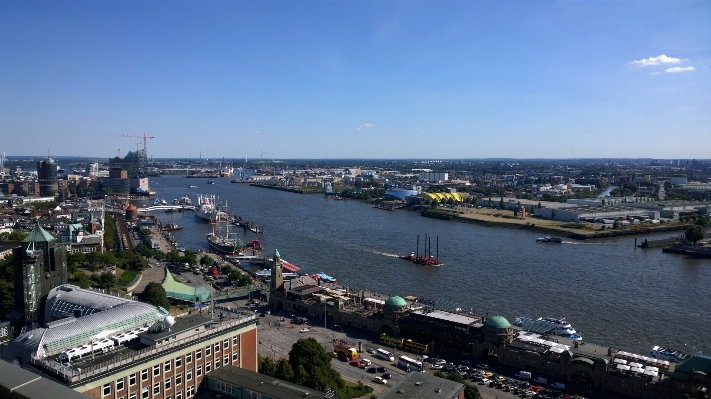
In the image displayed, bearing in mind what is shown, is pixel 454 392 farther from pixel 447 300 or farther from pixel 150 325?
pixel 447 300

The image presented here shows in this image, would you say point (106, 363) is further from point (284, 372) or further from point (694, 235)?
point (694, 235)

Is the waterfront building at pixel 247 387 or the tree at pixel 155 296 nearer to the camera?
the waterfront building at pixel 247 387

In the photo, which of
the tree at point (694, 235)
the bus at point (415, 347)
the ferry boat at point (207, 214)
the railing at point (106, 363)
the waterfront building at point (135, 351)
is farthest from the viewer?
the ferry boat at point (207, 214)

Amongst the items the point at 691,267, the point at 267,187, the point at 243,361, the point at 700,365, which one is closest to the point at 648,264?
the point at 691,267

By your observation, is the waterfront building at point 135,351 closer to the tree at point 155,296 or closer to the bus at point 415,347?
the bus at point 415,347

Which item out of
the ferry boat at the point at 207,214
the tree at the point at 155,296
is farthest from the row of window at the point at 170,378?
the ferry boat at the point at 207,214
